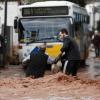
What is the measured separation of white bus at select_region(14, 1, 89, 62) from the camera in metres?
26.4

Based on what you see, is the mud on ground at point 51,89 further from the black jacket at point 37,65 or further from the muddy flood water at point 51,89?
the black jacket at point 37,65

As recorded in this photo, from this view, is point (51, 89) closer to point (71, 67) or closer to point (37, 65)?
point (37, 65)

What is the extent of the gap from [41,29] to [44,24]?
1.02ft

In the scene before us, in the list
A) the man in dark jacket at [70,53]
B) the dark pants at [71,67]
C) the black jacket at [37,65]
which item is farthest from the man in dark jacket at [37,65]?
the dark pants at [71,67]

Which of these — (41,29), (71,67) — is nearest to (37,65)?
(71,67)

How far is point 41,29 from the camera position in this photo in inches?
1051

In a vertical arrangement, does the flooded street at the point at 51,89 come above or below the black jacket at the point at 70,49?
below

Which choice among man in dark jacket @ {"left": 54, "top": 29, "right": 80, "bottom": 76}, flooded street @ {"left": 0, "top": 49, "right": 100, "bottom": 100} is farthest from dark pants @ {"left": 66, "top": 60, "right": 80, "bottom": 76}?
flooded street @ {"left": 0, "top": 49, "right": 100, "bottom": 100}

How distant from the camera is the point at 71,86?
38.4 feet

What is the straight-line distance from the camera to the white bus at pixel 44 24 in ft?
86.6

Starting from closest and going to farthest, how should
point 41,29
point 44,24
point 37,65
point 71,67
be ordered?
point 37,65, point 71,67, point 41,29, point 44,24

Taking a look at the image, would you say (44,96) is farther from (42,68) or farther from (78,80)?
(42,68)

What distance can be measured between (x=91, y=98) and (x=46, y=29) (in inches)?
645

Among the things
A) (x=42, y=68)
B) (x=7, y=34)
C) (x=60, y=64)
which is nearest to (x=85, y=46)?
(x=7, y=34)
